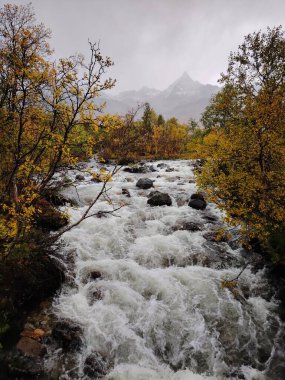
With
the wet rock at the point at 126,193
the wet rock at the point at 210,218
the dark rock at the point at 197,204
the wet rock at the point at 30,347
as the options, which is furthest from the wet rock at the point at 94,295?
the wet rock at the point at 126,193

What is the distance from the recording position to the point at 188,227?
17344mm

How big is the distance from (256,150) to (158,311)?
26.6 feet

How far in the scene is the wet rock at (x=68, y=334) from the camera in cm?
858

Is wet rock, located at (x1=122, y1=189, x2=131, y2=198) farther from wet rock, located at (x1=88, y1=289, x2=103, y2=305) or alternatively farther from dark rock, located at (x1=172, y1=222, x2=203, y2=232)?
wet rock, located at (x1=88, y1=289, x2=103, y2=305)

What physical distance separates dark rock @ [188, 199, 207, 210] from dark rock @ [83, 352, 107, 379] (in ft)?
46.8

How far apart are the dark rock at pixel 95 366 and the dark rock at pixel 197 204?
46.8ft

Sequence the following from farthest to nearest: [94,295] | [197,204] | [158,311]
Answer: [197,204], [94,295], [158,311]

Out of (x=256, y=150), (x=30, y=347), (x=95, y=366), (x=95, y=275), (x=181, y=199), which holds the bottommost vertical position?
(x=95, y=366)

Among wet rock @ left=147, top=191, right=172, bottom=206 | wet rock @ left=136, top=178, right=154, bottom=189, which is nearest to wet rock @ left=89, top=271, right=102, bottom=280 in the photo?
wet rock @ left=147, top=191, right=172, bottom=206

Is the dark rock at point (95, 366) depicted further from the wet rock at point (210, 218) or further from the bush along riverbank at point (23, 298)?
the wet rock at point (210, 218)

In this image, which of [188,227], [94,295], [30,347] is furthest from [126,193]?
[30,347]

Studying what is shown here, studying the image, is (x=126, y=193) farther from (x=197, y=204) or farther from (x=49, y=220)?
(x=49, y=220)

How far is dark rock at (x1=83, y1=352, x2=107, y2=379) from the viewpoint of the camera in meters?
7.95

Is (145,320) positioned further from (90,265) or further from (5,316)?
(5,316)
